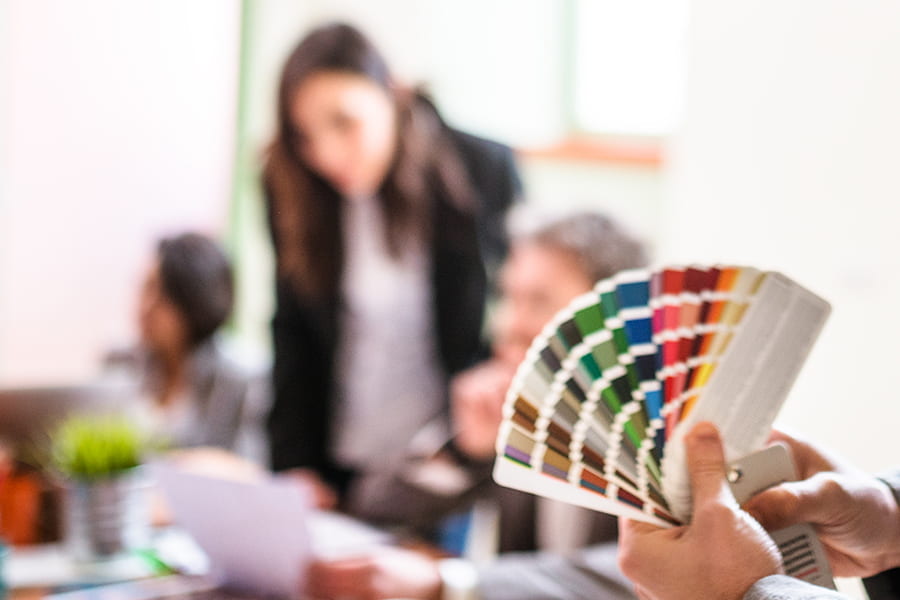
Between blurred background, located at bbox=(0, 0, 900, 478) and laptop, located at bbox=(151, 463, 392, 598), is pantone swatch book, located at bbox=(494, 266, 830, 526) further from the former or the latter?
blurred background, located at bbox=(0, 0, 900, 478)

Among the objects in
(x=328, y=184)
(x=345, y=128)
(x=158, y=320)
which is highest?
(x=345, y=128)

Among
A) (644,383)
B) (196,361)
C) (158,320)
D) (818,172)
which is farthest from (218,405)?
(644,383)

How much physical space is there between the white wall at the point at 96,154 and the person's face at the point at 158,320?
0.61 meters

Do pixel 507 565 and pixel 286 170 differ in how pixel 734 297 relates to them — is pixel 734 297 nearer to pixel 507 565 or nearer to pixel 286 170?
pixel 507 565

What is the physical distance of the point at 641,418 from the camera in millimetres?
590

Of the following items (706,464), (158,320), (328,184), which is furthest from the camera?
(158,320)

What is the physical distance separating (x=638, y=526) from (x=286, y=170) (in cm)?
190

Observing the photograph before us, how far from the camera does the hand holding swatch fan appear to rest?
1.89 feet

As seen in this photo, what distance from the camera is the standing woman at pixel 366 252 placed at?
224cm

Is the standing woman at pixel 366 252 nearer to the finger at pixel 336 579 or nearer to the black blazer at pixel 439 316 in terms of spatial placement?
the black blazer at pixel 439 316

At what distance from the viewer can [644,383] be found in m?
0.58

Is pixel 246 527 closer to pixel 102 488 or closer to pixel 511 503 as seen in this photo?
pixel 102 488

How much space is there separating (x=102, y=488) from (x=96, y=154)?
2186 millimetres

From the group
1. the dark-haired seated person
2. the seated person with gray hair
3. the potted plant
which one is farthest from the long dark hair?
the potted plant
